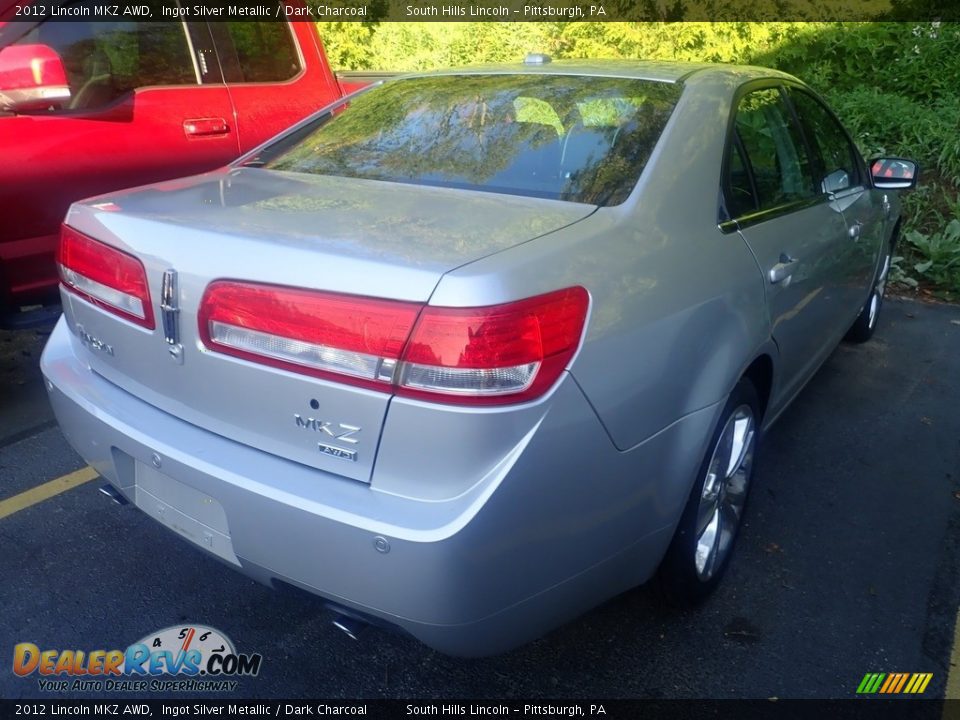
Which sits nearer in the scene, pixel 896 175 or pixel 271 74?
pixel 896 175

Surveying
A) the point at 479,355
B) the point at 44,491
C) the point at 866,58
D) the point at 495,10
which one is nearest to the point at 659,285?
the point at 479,355

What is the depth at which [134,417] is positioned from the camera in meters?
2.25

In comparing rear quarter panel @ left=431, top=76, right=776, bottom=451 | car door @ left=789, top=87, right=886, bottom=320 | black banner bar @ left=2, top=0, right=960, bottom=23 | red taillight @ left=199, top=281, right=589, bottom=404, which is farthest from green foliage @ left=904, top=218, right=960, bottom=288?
red taillight @ left=199, top=281, right=589, bottom=404

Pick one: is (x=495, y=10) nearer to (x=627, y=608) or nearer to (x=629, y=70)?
(x=629, y=70)

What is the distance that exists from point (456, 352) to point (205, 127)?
3.18 metres

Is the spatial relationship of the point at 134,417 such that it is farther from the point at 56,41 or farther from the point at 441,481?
the point at 56,41

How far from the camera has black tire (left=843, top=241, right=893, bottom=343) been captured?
499 centimetres

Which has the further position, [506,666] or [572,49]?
[572,49]

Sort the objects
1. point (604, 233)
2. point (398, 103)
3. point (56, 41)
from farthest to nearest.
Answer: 1. point (56, 41)
2. point (398, 103)
3. point (604, 233)

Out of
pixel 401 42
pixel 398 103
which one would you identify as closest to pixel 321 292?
pixel 398 103

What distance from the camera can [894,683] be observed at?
8.18ft

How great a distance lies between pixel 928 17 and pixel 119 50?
770 cm

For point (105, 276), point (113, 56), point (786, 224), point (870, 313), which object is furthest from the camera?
point (870, 313)
